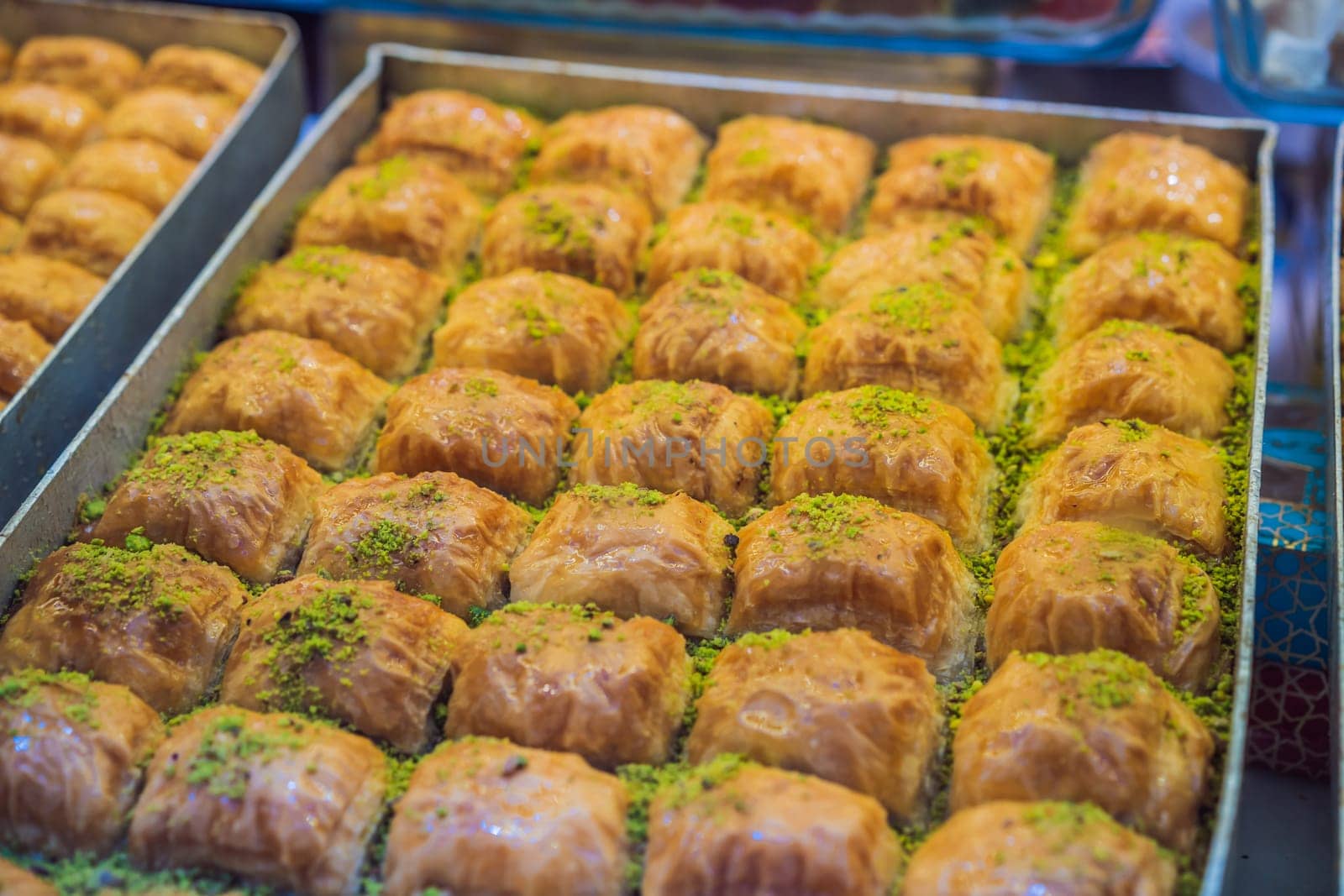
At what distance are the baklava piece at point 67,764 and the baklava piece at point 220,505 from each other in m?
0.63

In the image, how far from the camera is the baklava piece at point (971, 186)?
5.02 meters

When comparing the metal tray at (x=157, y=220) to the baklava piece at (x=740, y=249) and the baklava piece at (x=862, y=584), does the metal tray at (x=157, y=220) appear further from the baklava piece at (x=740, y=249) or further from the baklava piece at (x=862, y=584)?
the baklava piece at (x=862, y=584)

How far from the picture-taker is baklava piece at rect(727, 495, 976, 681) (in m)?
3.56

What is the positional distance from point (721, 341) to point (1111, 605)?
1695 mm

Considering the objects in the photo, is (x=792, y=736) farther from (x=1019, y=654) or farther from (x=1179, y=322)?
(x=1179, y=322)

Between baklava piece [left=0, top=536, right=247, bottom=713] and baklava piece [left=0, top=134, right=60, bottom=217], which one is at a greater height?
baklava piece [left=0, top=134, right=60, bottom=217]

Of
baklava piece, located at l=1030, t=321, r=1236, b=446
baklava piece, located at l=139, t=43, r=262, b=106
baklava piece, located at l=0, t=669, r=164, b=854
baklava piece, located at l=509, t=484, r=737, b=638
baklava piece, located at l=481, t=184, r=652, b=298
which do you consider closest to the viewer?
baklava piece, located at l=0, t=669, r=164, b=854

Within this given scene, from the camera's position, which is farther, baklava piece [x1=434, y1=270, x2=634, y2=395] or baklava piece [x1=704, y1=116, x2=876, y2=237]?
baklava piece [x1=704, y1=116, x2=876, y2=237]

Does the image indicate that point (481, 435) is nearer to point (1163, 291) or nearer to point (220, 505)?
point (220, 505)

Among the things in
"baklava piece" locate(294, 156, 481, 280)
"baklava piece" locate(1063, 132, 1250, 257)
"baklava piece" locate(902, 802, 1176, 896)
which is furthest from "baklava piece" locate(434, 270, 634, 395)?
"baklava piece" locate(902, 802, 1176, 896)

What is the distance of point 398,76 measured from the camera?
Answer: 6.02 meters

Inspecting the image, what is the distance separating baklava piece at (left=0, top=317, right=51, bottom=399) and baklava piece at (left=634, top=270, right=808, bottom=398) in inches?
90.3

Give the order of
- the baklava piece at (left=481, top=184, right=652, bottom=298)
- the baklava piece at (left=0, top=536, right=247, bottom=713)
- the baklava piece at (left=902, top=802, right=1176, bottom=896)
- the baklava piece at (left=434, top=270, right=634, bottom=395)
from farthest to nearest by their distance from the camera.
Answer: the baklava piece at (left=481, top=184, right=652, bottom=298) → the baklava piece at (left=434, top=270, right=634, bottom=395) → the baklava piece at (left=0, top=536, right=247, bottom=713) → the baklava piece at (left=902, top=802, right=1176, bottom=896)

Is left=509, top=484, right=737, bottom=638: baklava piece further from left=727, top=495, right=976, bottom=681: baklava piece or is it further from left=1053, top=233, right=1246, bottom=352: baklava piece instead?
left=1053, top=233, right=1246, bottom=352: baklava piece
